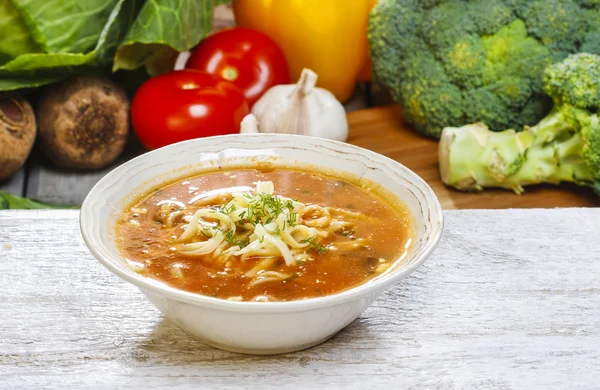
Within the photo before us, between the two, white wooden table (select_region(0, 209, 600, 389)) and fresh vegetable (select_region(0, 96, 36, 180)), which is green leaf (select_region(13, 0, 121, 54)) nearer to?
fresh vegetable (select_region(0, 96, 36, 180))

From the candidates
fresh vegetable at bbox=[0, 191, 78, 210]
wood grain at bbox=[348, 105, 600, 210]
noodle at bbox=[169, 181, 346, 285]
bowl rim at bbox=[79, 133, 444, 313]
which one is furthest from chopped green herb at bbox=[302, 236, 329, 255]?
fresh vegetable at bbox=[0, 191, 78, 210]

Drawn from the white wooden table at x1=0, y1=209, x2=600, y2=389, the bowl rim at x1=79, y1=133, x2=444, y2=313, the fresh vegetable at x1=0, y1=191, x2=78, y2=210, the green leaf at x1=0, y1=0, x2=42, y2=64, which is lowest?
the fresh vegetable at x1=0, y1=191, x2=78, y2=210

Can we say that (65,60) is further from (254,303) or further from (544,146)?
(254,303)

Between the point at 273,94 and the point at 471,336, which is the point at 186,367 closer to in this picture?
the point at 471,336

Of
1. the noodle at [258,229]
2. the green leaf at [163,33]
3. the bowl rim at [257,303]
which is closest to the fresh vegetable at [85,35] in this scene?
the green leaf at [163,33]

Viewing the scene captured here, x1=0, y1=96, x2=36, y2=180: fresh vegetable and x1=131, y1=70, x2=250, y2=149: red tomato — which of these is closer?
x1=0, y1=96, x2=36, y2=180: fresh vegetable

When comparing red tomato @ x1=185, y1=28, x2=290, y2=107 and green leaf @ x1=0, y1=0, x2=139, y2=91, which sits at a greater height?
green leaf @ x1=0, y1=0, x2=139, y2=91
